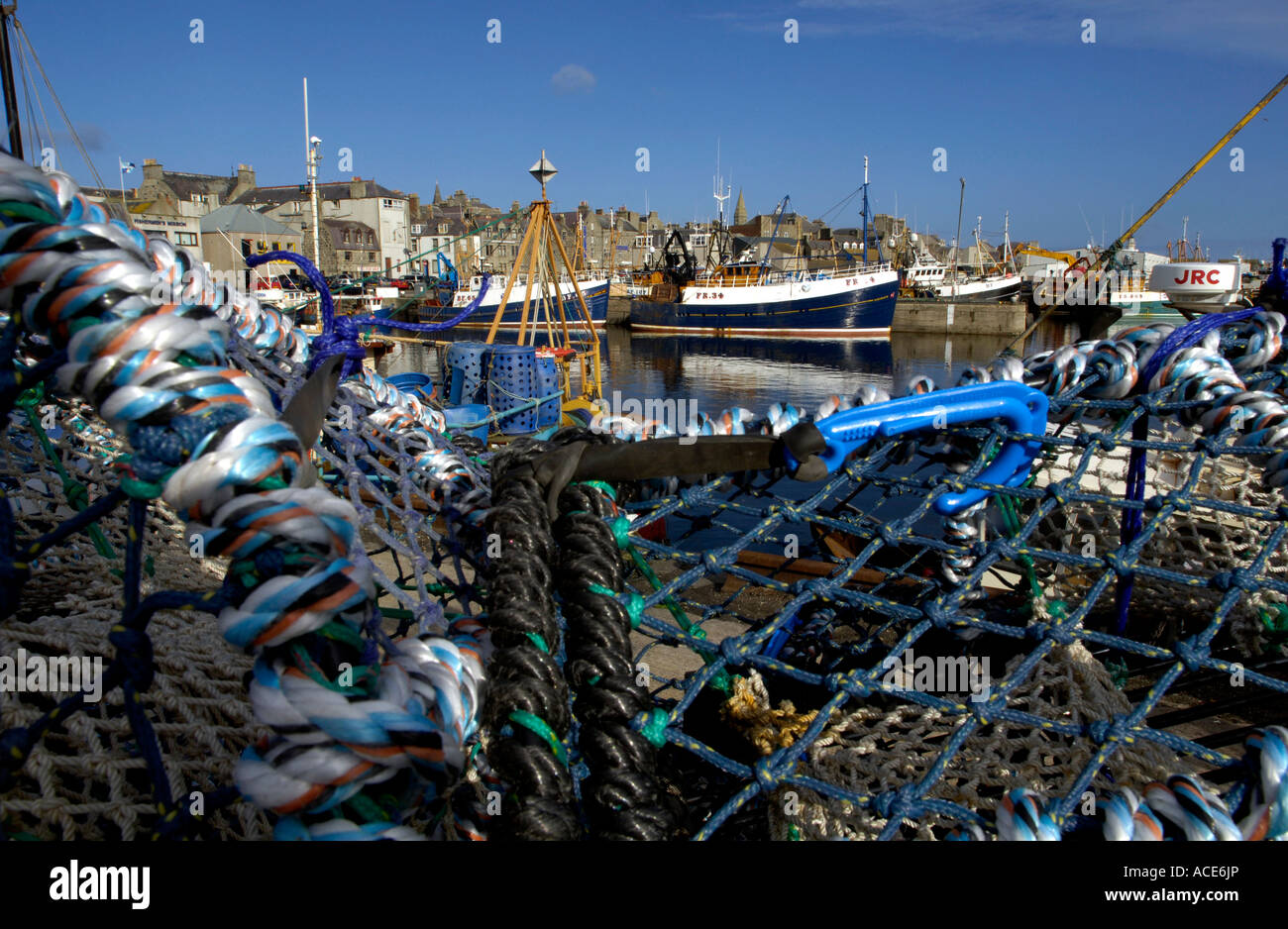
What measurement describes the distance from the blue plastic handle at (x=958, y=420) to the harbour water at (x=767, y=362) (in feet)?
58.9

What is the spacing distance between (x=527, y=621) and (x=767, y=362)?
30.5 metres

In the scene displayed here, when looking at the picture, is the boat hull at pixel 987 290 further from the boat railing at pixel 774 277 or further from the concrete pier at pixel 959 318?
the boat railing at pixel 774 277

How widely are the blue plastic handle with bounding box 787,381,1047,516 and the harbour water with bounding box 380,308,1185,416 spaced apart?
58.9 feet

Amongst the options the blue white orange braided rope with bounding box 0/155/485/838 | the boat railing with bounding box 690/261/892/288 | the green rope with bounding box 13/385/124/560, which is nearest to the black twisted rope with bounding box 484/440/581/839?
the blue white orange braided rope with bounding box 0/155/485/838

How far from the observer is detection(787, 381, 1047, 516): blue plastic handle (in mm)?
2004

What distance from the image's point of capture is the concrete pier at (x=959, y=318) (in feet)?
119

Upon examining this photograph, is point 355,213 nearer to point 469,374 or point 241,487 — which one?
point 469,374

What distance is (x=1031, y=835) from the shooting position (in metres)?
1.13

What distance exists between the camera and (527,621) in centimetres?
126

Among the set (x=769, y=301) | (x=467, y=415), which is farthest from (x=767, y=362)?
(x=467, y=415)

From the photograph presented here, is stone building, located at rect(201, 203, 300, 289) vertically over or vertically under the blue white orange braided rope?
over

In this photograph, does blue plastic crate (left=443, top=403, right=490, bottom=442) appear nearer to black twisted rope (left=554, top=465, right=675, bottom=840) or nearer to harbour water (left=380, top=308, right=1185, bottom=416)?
black twisted rope (left=554, top=465, right=675, bottom=840)

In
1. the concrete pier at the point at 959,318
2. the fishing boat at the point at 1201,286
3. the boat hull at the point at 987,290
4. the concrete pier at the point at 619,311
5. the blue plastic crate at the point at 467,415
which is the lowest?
the blue plastic crate at the point at 467,415

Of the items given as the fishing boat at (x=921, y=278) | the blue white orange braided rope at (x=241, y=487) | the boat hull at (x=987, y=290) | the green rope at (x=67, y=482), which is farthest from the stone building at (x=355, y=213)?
the blue white orange braided rope at (x=241, y=487)
